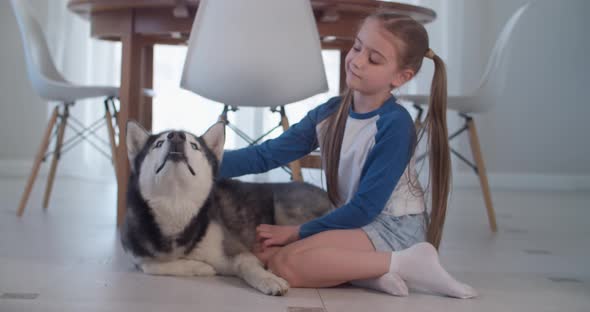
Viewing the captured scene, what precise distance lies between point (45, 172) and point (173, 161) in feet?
11.7

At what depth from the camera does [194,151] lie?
160 cm

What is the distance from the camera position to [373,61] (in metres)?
1.71

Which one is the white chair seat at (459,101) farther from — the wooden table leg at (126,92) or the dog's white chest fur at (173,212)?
the dog's white chest fur at (173,212)

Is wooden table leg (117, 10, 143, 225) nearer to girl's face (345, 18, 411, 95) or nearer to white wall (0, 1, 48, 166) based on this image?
girl's face (345, 18, 411, 95)

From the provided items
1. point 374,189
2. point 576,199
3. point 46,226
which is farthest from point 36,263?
point 576,199

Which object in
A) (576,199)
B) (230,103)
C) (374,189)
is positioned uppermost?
(230,103)

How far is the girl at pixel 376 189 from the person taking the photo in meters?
1.59

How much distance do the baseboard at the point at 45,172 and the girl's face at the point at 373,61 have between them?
10.9 ft

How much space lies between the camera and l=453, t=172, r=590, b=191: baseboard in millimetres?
4957

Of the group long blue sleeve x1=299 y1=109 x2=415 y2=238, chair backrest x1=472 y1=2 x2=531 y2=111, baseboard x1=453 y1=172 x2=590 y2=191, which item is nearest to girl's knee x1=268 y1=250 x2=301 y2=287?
long blue sleeve x1=299 y1=109 x2=415 y2=238

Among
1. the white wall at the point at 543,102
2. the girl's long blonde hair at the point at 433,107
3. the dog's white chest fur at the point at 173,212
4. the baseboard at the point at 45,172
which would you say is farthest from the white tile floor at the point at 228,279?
the white wall at the point at 543,102

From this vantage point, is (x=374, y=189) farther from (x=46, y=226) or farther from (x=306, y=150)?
(x=46, y=226)

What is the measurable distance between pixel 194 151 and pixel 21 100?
144 inches

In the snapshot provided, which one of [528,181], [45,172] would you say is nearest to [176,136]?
[45,172]
